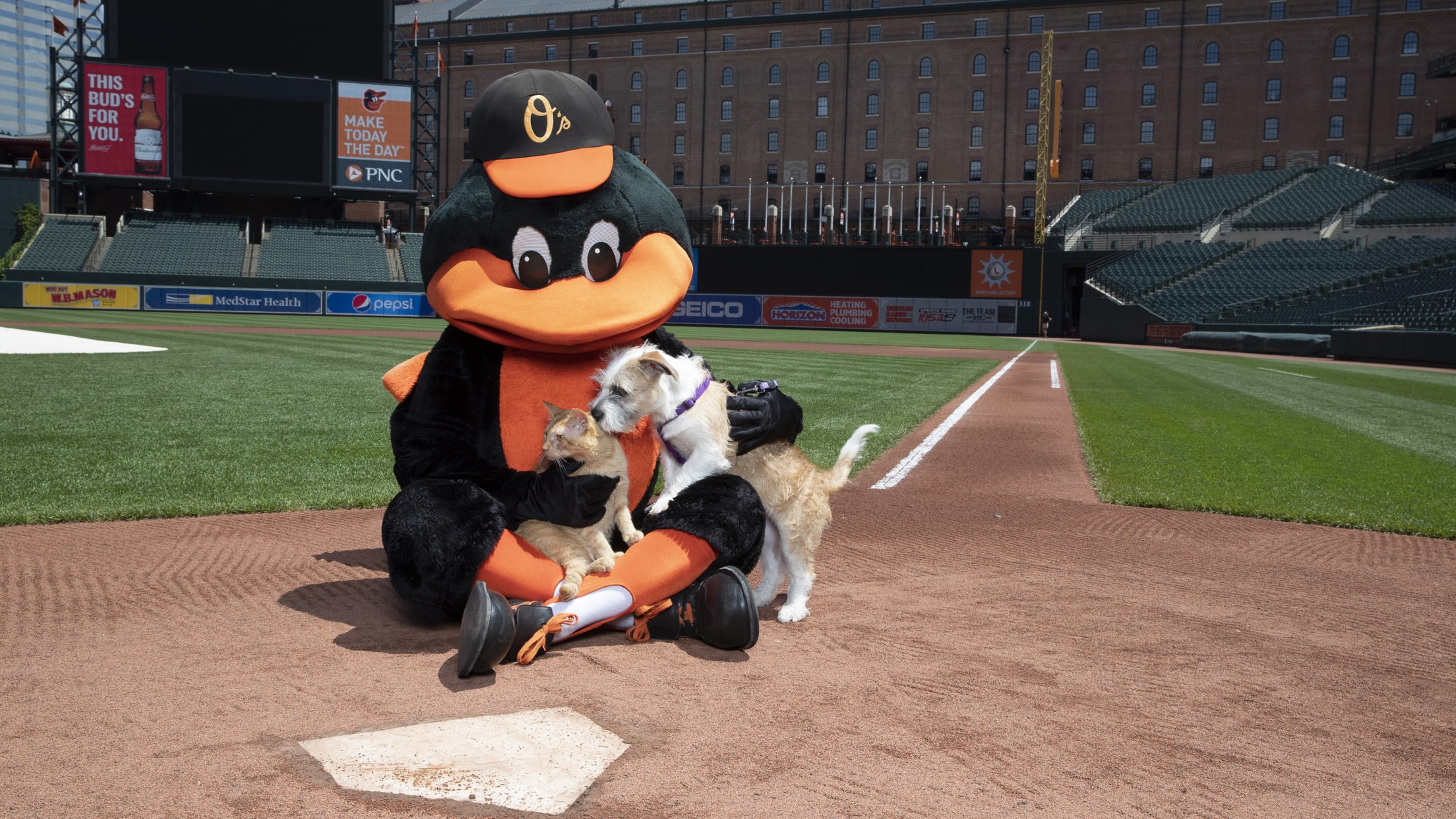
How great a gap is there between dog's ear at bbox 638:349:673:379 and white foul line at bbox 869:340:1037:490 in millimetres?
4514

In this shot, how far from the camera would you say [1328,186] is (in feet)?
181

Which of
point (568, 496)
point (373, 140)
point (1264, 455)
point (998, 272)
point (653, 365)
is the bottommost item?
point (1264, 455)

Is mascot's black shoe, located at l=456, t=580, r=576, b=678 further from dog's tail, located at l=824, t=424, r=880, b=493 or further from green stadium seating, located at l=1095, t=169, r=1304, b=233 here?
green stadium seating, located at l=1095, t=169, r=1304, b=233

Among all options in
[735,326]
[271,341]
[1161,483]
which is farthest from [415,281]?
[1161,483]

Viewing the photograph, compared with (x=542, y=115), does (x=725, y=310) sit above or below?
below

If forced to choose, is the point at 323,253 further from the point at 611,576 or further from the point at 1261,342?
the point at 611,576

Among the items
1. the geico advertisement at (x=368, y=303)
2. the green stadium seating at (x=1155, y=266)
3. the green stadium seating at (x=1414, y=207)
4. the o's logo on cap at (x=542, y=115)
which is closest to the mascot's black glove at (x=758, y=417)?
the o's logo on cap at (x=542, y=115)

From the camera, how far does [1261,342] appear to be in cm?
3722

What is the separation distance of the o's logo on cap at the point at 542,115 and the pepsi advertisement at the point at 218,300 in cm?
4827

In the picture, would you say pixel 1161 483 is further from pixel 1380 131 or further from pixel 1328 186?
pixel 1380 131

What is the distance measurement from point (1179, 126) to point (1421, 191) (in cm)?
1994

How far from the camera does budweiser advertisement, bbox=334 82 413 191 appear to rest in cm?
4856

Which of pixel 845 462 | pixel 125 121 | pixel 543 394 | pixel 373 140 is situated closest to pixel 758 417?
pixel 845 462

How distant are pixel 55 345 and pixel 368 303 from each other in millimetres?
28898
